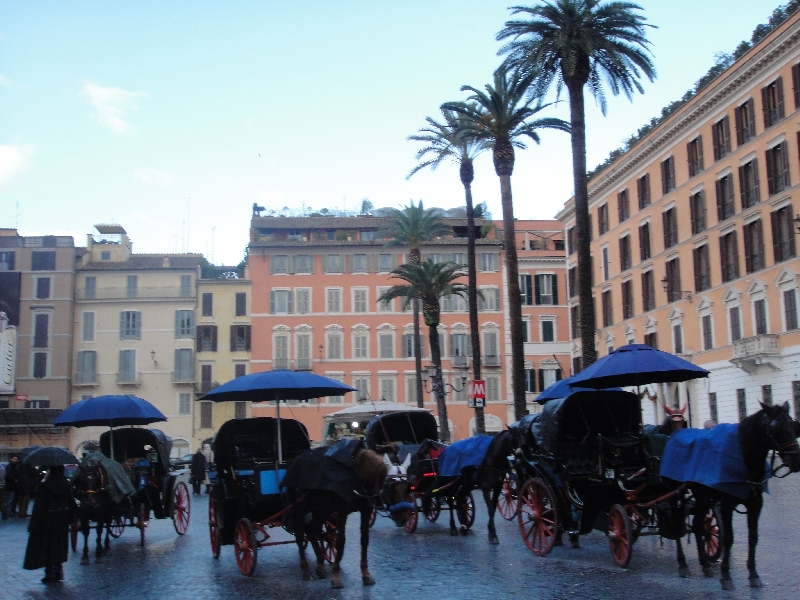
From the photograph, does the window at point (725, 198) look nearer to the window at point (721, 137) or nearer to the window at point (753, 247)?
the window at point (721, 137)

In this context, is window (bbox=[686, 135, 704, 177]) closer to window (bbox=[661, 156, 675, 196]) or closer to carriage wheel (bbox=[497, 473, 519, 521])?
window (bbox=[661, 156, 675, 196])

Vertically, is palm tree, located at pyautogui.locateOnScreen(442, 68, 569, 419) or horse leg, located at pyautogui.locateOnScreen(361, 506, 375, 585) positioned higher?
palm tree, located at pyautogui.locateOnScreen(442, 68, 569, 419)

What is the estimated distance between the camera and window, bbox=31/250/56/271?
68.6 metres

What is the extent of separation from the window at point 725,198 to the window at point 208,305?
37.2 meters

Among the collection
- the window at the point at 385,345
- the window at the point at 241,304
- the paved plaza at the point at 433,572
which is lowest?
the paved plaza at the point at 433,572

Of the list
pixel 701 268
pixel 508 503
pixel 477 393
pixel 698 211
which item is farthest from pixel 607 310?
pixel 508 503

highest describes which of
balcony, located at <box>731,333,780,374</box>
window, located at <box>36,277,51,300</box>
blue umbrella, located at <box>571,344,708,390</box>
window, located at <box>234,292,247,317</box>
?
window, located at <box>36,277,51,300</box>

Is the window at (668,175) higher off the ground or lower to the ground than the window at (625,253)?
higher

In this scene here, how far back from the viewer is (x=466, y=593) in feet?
34.4

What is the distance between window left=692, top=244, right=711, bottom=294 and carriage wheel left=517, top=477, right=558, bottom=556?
34401 mm

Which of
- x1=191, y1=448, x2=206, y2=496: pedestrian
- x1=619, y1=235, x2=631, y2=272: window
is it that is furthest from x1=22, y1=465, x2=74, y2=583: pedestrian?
x1=619, y1=235, x2=631, y2=272: window

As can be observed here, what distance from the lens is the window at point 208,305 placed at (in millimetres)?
68875

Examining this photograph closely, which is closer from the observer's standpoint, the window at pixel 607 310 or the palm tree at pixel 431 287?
the palm tree at pixel 431 287

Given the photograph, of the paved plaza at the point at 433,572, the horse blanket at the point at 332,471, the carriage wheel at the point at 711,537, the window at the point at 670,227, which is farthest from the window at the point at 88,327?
the carriage wheel at the point at 711,537
